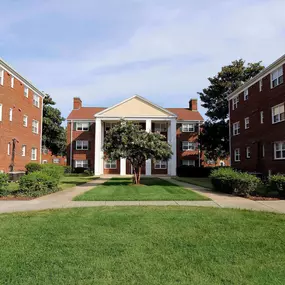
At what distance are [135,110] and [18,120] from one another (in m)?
16.0

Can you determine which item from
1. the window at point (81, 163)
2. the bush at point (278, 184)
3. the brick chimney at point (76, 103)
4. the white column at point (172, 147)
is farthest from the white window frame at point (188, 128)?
the bush at point (278, 184)

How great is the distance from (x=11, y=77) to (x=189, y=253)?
25.2m

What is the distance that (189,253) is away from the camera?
17.6 feet

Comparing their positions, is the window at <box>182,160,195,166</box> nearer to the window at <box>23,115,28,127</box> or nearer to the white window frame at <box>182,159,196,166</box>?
the white window frame at <box>182,159,196,166</box>

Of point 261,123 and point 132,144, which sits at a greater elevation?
point 261,123

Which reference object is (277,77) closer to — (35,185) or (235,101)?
(235,101)

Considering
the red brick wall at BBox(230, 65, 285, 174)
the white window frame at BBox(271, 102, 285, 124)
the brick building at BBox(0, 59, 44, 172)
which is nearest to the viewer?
the white window frame at BBox(271, 102, 285, 124)

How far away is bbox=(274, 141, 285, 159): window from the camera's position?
21.9 m

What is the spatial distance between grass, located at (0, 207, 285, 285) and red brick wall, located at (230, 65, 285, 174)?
15.5 m

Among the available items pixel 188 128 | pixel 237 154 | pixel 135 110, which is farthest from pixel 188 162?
pixel 237 154

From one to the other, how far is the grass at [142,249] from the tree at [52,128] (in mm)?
33262

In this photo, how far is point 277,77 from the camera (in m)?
22.7

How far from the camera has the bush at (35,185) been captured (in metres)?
13.9

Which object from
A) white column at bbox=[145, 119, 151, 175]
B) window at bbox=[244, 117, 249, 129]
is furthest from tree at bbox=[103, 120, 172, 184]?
white column at bbox=[145, 119, 151, 175]
